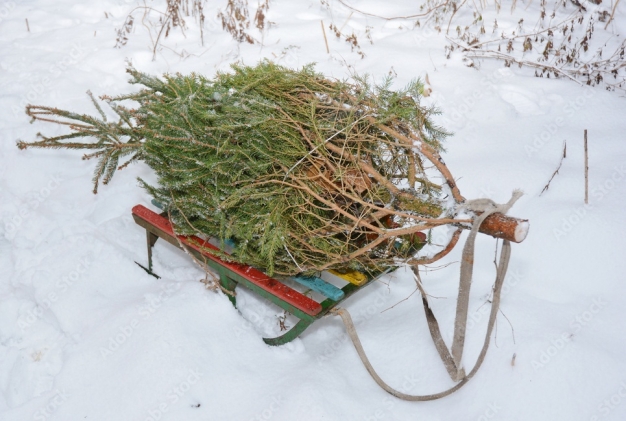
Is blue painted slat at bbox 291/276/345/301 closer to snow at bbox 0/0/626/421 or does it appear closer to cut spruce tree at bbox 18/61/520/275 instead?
cut spruce tree at bbox 18/61/520/275

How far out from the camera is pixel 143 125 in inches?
122

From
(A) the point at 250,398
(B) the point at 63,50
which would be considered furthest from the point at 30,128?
(A) the point at 250,398

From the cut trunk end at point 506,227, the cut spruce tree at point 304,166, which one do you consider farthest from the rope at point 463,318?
the cut spruce tree at point 304,166

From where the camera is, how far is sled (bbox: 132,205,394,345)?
8.44 feet

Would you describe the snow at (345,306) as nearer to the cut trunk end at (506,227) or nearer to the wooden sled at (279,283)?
the wooden sled at (279,283)

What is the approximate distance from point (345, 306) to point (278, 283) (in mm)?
548

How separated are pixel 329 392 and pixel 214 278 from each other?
2.88 ft

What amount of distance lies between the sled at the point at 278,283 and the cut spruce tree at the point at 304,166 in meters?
0.07

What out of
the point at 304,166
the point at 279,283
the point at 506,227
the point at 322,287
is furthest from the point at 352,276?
the point at 506,227

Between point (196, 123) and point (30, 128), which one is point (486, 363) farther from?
point (30, 128)

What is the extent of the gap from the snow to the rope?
0.12m

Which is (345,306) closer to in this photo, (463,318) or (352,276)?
(352,276)

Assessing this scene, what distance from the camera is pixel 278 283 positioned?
2705mm

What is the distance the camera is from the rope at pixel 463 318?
214 cm
